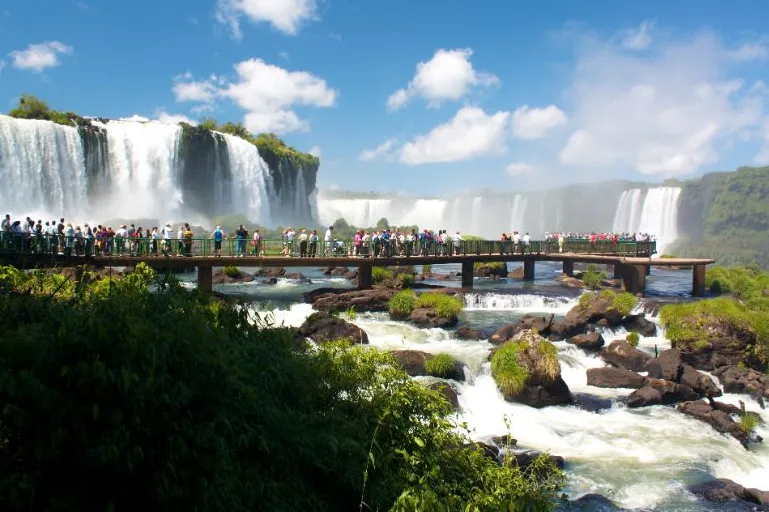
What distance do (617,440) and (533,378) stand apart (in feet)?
8.16

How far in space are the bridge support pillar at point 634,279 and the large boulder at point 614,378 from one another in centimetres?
1493

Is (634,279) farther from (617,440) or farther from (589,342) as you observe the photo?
(617,440)

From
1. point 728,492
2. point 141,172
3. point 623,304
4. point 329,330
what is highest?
point 141,172

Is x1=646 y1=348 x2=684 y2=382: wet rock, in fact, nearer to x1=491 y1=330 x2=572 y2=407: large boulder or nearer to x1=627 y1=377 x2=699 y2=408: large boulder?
x1=627 y1=377 x2=699 y2=408: large boulder

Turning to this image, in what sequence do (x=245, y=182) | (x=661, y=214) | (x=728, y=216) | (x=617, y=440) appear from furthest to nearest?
(x=728, y=216) → (x=661, y=214) → (x=245, y=182) → (x=617, y=440)

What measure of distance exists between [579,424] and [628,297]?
1051 cm

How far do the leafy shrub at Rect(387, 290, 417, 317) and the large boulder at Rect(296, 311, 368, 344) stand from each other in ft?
13.6

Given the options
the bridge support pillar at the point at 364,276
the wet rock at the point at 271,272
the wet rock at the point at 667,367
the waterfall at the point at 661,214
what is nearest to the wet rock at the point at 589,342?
the wet rock at the point at 667,367

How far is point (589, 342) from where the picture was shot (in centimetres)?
1808

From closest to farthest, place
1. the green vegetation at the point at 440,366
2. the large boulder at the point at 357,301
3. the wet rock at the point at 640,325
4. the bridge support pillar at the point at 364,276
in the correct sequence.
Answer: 1. the green vegetation at the point at 440,366
2. the wet rock at the point at 640,325
3. the large boulder at the point at 357,301
4. the bridge support pillar at the point at 364,276

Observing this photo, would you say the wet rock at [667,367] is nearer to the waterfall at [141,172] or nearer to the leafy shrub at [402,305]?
the leafy shrub at [402,305]

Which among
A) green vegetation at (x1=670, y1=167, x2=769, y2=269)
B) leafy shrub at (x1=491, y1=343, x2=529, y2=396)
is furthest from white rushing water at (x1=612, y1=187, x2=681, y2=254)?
leafy shrub at (x1=491, y1=343, x2=529, y2=396)

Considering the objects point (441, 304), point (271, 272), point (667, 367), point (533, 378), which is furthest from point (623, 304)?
point (271, 272)

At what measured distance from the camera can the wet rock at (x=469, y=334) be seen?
18953 millimetres
